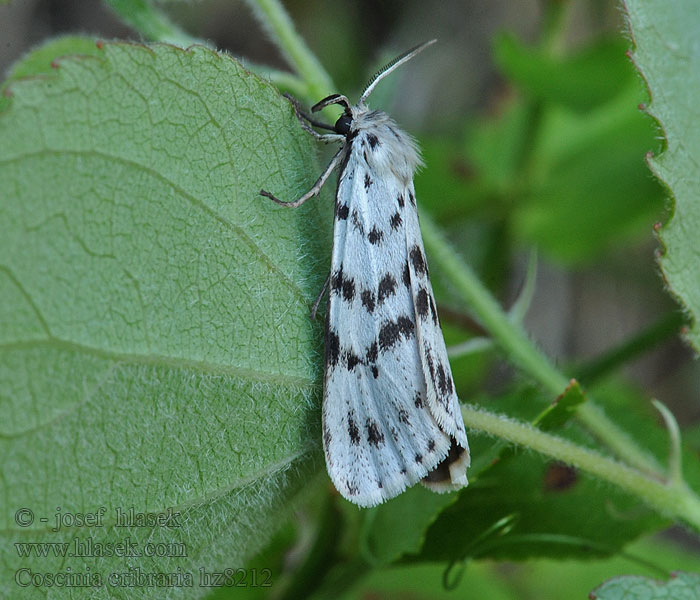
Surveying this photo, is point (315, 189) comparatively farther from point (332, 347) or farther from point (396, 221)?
point (332, 347)

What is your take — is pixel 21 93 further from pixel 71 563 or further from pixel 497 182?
pixel 497 182

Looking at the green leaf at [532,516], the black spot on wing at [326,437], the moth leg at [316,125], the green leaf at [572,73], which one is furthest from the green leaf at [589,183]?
the black spot on wing at [326,437]

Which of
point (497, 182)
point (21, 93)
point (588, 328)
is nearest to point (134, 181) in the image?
point (21, 93)

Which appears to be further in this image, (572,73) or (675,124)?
(572,73)

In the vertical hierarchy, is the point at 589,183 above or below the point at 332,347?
below

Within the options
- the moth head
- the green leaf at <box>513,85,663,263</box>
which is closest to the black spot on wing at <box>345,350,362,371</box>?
the moth head

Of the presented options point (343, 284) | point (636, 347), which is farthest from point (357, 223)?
point (636, 347)

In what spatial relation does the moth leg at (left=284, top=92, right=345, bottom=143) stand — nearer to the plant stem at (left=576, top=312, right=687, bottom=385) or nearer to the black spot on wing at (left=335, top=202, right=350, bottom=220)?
the black spot on wing at (left=335, top=202, right=350, bottom=220)
